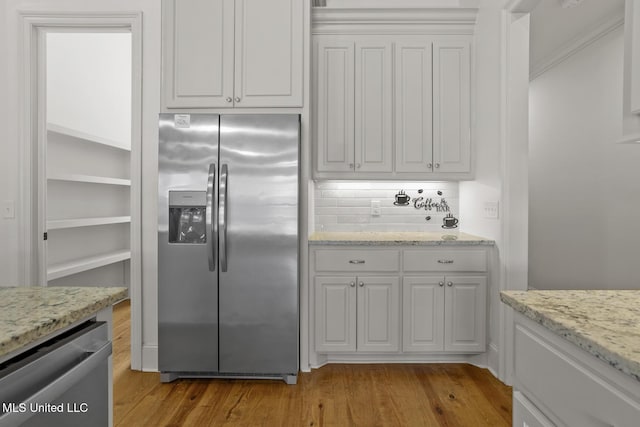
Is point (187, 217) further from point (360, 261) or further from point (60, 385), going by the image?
point (60, 385)

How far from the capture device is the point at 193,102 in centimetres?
261

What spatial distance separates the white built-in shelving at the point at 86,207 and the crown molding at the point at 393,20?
8.46ft

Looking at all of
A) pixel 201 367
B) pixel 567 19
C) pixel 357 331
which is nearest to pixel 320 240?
pixel 357 331

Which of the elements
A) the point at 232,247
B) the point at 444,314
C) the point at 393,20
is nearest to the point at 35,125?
the point at 232,247

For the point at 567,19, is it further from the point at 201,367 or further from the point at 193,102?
the point at 201,367

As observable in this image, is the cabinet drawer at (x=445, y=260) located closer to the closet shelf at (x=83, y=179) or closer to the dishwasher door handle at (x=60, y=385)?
the dishwasher door handle at (x=60, y=385)

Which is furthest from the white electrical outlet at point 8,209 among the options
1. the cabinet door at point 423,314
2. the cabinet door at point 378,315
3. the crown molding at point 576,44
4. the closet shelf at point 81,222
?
the crown molding at point 576,44

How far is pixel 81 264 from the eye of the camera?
3.64 metres

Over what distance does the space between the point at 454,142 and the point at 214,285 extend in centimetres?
212

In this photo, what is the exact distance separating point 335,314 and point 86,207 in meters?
3.05

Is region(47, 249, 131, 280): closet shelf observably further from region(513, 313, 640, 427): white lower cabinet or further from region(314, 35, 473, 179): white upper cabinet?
region(513, 313, 640, 427): white lower cabinet

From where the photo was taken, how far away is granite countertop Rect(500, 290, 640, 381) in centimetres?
67

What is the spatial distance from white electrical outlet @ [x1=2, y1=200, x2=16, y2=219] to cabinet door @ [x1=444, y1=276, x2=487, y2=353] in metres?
3.17

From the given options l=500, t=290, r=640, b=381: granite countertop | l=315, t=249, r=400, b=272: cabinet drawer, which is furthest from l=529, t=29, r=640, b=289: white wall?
l=500, t=290, r=640, b=381: granite countertop
